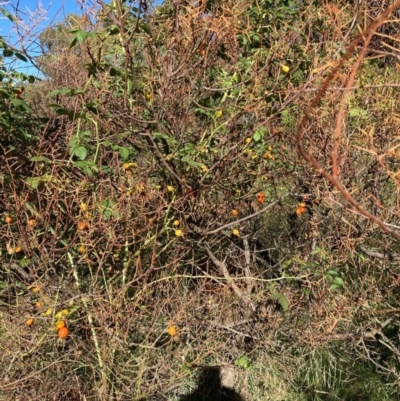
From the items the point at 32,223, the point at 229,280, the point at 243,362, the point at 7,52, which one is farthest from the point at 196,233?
the point at 7,52

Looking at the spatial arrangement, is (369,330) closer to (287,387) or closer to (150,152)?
(287,387)

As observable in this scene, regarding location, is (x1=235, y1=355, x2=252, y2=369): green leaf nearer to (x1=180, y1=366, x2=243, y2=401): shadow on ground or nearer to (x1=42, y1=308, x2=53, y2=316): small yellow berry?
(x1=180, y1=366, x2=243, y2=401): shadow on ground

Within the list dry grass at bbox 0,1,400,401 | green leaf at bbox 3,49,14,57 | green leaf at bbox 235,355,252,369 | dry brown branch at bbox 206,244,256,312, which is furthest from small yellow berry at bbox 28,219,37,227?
green leaf at bbox 235,355,252,369

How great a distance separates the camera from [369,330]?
8.69 feet

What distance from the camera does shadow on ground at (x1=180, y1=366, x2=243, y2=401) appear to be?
8.40 feet

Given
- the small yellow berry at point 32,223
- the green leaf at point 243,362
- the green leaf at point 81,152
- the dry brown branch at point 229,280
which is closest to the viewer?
the green leaf at point 81,152

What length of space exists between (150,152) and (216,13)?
28.9 inches

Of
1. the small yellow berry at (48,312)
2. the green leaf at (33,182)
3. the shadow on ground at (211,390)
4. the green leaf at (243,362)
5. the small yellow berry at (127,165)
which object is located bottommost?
the shadow on ground at (211,390)

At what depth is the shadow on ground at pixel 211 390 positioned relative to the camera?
101 inches

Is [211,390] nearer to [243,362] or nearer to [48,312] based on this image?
[243,362]

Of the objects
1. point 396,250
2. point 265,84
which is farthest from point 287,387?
point 265,84

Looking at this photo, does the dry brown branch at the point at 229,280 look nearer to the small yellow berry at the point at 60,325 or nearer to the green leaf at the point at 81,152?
the small yellow berry at the point at 60,325

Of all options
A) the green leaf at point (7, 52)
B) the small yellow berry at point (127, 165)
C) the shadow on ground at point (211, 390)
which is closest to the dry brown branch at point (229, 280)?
the shadow on ground at point (211, 390)

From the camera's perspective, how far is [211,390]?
257cm
